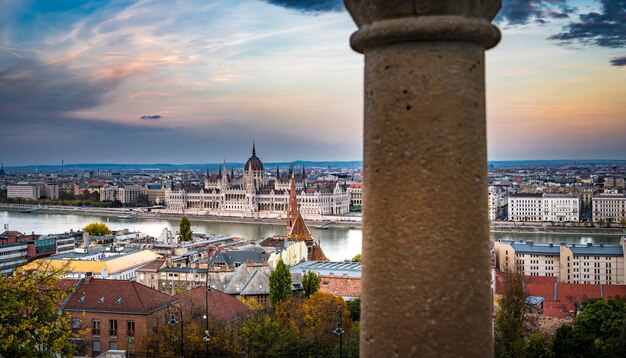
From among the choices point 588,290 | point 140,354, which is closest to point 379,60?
point 140,354

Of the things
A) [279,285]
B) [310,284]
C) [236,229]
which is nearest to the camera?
[279,285]

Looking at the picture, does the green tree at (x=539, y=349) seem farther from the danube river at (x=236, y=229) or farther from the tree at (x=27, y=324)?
the danube river at (x=236, y=229)

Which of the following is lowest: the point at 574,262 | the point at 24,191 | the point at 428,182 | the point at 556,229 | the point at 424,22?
the point at 556,229

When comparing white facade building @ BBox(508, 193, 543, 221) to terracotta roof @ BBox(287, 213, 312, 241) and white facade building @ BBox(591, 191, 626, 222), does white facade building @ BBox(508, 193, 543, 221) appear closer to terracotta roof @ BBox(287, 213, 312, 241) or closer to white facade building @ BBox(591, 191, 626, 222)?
white facade building @ BBox(591, 191, 626, 222)

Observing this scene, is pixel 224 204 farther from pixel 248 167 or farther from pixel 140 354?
pixel 140 354

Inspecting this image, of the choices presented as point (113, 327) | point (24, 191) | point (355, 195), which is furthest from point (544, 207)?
point (24, 191)

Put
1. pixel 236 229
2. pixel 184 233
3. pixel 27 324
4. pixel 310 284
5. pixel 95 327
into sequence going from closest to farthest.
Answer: pixel 27 324 → pixel 95 327 → pixel 310 284 → pixel 184 233 → pixel 236 229

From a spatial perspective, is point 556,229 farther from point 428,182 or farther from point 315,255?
point 428,182

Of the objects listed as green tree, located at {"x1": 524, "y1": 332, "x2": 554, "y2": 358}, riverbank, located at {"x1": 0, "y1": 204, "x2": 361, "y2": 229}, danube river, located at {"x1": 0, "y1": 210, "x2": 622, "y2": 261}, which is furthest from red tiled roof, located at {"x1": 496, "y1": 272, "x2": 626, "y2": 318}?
riverbank, located at {"x1": 0, "y1": 204, "x2": 361, "y2": 229}
